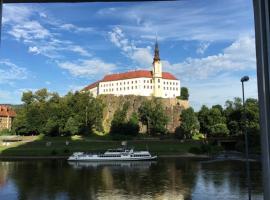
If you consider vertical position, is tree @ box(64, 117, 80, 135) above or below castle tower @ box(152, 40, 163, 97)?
below

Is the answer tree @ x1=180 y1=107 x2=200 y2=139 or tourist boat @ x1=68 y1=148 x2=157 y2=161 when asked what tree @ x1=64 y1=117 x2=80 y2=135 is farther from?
tree @ x1=180 y1=107 x2=200 y2=139

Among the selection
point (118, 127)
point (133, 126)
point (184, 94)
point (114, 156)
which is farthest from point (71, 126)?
point (184, 94)

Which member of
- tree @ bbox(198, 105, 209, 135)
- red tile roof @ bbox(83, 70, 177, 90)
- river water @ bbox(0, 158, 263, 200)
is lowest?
river water @ bbox(0, 158, 263, 200)

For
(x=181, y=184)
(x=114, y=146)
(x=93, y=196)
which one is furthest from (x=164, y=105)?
(x=93, y=196)

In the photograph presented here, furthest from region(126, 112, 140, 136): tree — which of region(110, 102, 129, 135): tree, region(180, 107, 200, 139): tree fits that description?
region(180, 107, 200, 139): tree

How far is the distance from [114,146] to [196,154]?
24.0 ft

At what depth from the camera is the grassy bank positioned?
105 feet

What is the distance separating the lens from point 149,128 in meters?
40.9

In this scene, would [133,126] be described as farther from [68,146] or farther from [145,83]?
[145,83]

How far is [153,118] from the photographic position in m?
40.2

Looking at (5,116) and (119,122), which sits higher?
(5,116)

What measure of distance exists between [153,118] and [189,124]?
12.5 feet

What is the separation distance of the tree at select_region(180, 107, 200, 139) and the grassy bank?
344cm

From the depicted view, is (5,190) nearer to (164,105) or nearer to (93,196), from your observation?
(93,196)
